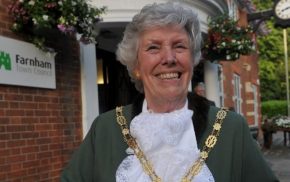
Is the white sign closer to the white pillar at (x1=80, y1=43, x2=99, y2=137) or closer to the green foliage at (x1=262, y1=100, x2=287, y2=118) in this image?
the white pillar at (x1=80, y1=43, x2=99, y2=137)

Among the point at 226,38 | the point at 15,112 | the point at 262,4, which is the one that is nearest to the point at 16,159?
the point at 15,112

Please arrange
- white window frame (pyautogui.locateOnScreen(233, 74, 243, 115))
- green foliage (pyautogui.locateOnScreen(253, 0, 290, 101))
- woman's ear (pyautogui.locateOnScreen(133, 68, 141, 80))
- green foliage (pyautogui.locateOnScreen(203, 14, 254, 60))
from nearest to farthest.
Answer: woman's ear (pyautogui.locateOnScreen(133, 68, 141, 80))
green foliage (pyautogui.locateOnScreen(203, 14, 254, 60))
white window frame (pyautogui.locateOnScreen(233, 74, 243, 115))
green foliage (pyautogui.locateOnScreen(253, 0, 290, 101))

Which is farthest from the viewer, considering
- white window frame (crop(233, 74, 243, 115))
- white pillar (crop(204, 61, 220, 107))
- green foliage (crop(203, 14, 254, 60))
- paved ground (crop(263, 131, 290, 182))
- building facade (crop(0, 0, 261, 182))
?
white window frame (crop(233, 74, 243, 115))

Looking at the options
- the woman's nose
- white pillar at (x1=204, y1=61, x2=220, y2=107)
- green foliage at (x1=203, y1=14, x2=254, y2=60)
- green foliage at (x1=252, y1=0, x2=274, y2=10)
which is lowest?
the woman's nose

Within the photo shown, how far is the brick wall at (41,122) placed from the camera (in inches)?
211

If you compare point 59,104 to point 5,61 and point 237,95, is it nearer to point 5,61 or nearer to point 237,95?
point 5,61

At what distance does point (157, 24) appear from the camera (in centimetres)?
221

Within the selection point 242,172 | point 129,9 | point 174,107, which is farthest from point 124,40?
point 129,9

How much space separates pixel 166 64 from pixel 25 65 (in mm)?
3771

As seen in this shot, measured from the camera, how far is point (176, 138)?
227 cm

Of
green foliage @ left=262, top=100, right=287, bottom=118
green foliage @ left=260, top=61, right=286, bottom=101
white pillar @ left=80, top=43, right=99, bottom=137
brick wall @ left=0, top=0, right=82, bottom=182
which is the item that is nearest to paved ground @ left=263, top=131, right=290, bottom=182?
white pillar @ left=80, top=43, right=99, bottom=137

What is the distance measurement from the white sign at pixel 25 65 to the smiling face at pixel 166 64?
3291mm

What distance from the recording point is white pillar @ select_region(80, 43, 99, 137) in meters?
6.95

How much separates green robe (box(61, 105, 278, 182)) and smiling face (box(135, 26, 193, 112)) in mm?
186
